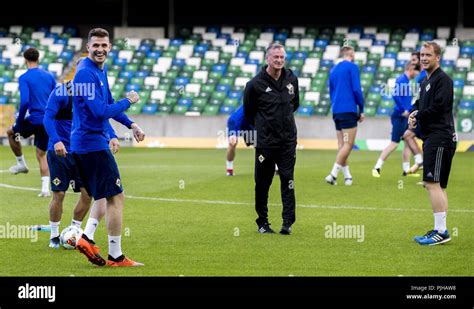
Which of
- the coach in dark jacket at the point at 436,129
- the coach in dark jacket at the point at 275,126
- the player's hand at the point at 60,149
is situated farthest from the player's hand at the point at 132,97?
the coach in dark jacket at the point at 436,129

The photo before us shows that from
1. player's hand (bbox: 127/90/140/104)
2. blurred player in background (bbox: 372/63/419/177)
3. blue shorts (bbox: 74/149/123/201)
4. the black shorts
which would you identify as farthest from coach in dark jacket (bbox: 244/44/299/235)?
blurred player in background (bbox: 372/63/419/177)

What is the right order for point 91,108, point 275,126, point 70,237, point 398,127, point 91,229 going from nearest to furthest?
1. point 91,108
2. point 91,229
3. point 70,237
4. point 275,126
5. point 398,127

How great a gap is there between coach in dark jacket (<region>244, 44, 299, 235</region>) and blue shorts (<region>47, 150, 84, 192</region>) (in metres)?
2.52

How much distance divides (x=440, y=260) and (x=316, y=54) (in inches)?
1170

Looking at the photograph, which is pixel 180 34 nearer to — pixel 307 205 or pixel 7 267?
pixel 307 205

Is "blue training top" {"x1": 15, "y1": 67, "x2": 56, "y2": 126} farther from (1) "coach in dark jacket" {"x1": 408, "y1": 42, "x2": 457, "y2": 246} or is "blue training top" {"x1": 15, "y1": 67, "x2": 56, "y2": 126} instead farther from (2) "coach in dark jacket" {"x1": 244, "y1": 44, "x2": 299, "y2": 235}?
(1) "coach in dark jacket" {"x1": 408, "y1": 42, "x2": 457, "y2": 246}

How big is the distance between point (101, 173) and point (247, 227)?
3.90m

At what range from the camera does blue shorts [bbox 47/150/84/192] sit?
501 inches

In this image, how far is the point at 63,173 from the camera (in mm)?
12742

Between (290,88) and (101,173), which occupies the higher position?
(290,88)

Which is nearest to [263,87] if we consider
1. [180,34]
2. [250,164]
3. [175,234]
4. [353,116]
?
[175,234]

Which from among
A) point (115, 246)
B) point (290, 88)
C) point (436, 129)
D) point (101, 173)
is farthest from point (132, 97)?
point (436, 129)

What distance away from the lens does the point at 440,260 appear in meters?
11.5

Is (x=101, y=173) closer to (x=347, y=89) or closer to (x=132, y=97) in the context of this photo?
(x=132, y=97)
